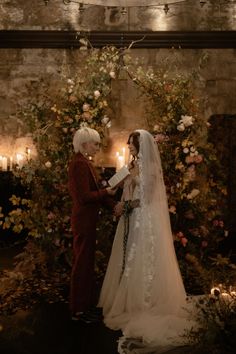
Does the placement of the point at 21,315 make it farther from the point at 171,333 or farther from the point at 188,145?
the point at 188,145

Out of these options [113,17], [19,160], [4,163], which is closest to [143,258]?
[19,160]

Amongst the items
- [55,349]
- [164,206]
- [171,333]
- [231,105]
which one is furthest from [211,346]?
[231,105]

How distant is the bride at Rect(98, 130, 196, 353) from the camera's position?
13.3 feet

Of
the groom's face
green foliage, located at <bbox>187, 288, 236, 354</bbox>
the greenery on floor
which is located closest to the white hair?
the groom's face

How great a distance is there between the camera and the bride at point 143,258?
4043 millimetres

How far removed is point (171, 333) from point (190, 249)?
7.85 feet

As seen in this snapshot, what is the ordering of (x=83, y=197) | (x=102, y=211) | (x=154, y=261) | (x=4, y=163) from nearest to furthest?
(x=83, y=197) → (x=154, y=261) → (x=102, y=211) → (x=4, y=163)

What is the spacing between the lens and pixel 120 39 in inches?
291

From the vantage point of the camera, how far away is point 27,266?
573 centimetres

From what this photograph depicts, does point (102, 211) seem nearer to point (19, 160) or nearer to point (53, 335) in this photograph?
point (19, 160)

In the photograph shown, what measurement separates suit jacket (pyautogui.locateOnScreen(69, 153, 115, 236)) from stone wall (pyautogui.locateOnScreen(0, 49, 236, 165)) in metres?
3.38

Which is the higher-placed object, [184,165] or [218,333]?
[184,165]

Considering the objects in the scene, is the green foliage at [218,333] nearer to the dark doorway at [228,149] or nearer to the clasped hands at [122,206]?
the clasped hands at [122,206]

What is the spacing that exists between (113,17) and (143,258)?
4767mm
